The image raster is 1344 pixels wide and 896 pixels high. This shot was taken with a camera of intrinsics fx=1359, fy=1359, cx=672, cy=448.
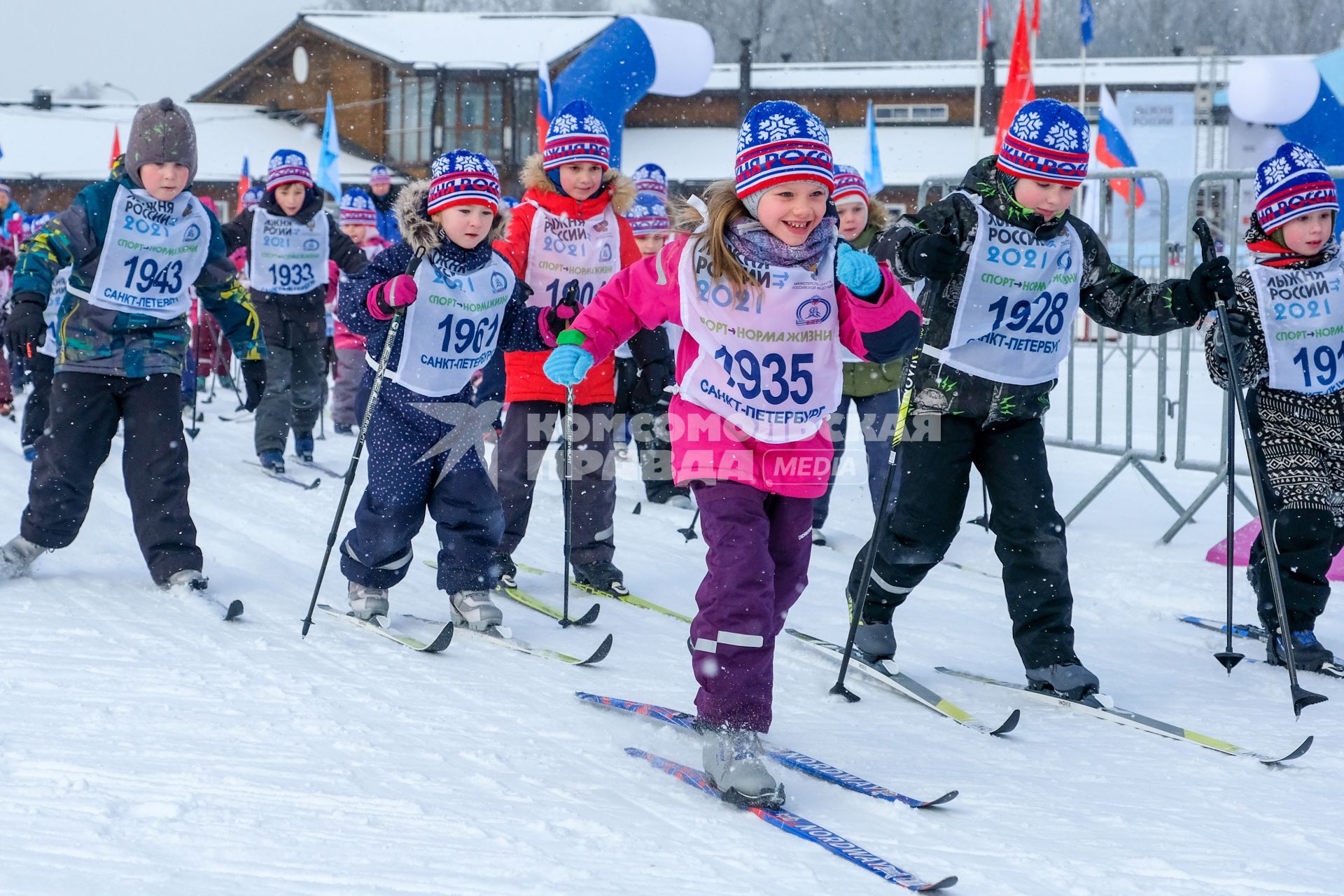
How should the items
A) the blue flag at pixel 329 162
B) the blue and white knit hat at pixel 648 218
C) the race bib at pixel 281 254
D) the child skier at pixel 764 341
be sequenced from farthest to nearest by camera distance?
the blue flag at pixel 329 162
the race bib at pixel 281 254
the blue and white knit hat at pixel 648 218
the child skier at pixel 764 341

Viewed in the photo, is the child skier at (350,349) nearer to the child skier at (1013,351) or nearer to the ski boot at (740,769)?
the child skier at (1013,351)

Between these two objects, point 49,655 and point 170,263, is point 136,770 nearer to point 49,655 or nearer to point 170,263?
point 49,655

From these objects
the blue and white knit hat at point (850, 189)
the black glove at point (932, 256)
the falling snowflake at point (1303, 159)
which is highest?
the blue and white knit hat at point (850, 189)

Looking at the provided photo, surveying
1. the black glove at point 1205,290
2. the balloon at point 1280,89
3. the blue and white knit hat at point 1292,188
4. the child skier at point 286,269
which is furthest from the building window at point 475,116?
the black glove at point 1205,290

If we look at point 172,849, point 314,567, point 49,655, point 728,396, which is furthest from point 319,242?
point 172,849

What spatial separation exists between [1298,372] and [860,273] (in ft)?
7.66

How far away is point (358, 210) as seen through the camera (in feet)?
39.8

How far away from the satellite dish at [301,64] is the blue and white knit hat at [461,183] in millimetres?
33861

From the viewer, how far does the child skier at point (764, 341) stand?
11.4 ft

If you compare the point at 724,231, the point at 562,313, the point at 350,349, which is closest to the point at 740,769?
the point at 724,231

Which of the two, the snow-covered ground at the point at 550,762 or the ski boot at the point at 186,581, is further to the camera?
the ski boot at the point at 186,581

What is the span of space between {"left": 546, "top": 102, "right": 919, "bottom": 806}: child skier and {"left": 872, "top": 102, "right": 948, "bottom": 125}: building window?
111 ft

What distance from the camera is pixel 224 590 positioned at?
545 cm

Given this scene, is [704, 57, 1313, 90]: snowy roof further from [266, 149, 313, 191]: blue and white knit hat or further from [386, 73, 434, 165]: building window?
[266, 149, 313, 191]: blue and white knit hat
